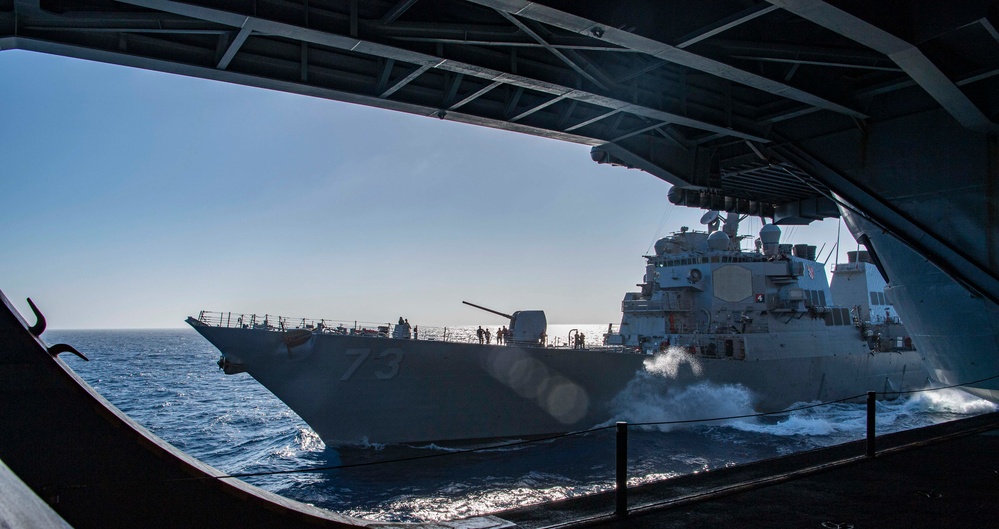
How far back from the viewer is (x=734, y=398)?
2125 centimetres

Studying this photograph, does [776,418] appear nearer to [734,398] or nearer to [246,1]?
[734,398]

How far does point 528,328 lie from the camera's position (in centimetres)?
1805

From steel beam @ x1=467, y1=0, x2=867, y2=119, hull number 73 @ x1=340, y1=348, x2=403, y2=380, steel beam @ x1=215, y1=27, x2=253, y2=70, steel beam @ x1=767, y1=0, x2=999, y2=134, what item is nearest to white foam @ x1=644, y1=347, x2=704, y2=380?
hull number 73 @ x1=340, y1=348, x2=403, y2=380

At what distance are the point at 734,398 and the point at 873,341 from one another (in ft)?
36.7

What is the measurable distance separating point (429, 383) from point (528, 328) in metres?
3.56

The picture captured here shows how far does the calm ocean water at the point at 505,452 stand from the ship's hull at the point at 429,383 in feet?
2.15

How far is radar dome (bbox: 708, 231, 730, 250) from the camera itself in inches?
966

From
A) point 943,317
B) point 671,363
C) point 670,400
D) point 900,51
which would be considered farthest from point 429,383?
point 900,51

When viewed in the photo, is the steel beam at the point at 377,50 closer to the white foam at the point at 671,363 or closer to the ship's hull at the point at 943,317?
the ship's hull at the point at 943,317

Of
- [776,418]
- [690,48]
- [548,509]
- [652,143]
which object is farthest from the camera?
[776,418]

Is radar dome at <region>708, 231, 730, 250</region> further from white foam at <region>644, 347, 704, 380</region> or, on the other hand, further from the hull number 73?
the hull number 73

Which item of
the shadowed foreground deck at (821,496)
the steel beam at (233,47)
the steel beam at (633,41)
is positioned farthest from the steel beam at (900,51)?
the steel beam at (233,47)

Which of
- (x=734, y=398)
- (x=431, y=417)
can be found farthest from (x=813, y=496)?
(x=734, y=398)

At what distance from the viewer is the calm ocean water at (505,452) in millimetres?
Answer: 13000
